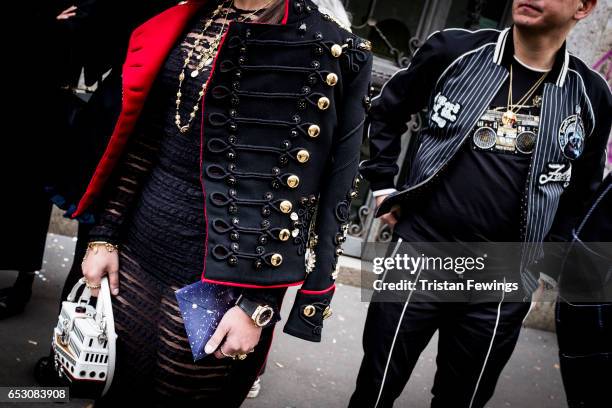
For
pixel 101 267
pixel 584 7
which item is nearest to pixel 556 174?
pixel 584 7

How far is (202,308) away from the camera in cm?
163

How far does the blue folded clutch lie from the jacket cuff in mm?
176

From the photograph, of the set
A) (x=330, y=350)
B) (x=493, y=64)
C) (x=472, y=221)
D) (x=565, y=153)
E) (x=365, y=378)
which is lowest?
(x=330, y=350)

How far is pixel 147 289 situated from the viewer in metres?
1.77

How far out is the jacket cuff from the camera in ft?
5.52

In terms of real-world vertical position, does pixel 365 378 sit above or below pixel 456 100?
below

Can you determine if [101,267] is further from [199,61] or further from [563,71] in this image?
[563,71]

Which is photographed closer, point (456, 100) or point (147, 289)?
point (147, 289)

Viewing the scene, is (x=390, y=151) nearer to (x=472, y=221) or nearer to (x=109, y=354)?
(x=472, y=221)

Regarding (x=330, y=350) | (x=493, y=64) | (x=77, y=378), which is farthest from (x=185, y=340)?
(x=330, y=350)

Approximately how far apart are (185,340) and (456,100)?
161cm

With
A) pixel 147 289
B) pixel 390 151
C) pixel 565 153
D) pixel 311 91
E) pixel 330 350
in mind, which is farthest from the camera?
pixel 330 350

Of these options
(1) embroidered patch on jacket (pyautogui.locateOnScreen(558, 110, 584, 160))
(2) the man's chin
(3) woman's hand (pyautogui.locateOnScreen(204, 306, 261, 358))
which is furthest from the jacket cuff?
(2) the man's chin

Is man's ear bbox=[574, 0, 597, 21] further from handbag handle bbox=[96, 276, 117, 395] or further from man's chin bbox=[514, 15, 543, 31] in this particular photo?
handbag handle bbox=[96, 276, 117, 395]
